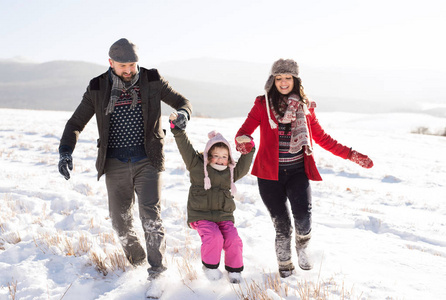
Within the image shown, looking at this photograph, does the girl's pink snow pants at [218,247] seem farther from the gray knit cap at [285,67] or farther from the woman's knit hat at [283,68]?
the gray knit cap at [285,67]

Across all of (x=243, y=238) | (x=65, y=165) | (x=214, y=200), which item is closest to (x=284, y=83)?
(x=214, y=200)

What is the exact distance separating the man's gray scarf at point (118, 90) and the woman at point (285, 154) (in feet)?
3.63

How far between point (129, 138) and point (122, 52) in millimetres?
827

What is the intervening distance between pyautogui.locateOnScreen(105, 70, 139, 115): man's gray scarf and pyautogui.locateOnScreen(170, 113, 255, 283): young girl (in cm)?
47

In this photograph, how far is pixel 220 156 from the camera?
3.35 meters

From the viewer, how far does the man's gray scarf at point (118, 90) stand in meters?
3.10

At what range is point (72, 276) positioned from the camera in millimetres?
3170

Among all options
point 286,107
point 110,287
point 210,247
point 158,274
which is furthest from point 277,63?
point 110,287

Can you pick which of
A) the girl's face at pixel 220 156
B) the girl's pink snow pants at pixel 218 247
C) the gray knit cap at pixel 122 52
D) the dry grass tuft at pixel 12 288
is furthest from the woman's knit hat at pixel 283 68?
the dry grass tuft at pixel 12 288

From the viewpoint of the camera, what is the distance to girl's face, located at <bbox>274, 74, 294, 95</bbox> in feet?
11.1

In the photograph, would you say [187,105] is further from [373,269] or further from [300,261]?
[373,269]

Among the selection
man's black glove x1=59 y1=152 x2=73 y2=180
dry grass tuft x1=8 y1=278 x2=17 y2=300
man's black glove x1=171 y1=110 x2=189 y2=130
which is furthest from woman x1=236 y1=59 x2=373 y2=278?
dry grass tuft x1=8 y1=278 x2=17 y2=300

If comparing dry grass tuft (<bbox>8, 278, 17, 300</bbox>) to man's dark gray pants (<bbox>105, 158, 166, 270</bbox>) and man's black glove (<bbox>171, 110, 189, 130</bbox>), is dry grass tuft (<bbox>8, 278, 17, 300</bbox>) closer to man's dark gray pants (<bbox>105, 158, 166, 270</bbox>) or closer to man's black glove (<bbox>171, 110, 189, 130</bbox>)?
man's dark gray pants (<bbox>105, 158, 166, 270</bbox>)

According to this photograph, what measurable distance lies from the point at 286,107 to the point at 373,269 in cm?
194
